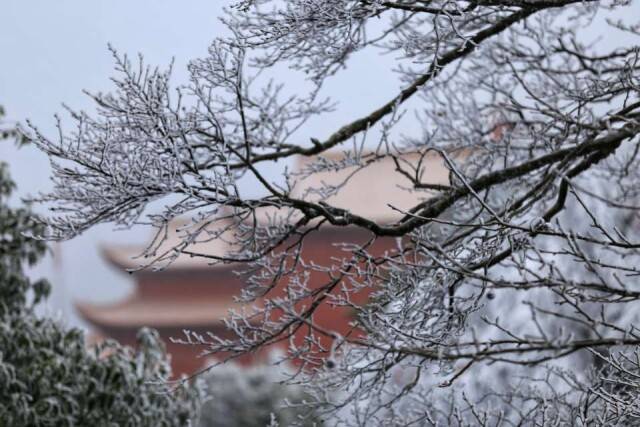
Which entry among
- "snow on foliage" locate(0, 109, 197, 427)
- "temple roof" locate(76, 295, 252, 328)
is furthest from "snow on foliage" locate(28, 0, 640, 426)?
"temple roof" locate(76, 295, 252, 328)

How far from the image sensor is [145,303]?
16.2 metres

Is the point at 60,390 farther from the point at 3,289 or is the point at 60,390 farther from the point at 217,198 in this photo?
the point at 217,198

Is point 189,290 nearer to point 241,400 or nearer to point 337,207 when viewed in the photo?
point 241,400

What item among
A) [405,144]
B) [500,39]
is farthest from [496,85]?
[405,144]

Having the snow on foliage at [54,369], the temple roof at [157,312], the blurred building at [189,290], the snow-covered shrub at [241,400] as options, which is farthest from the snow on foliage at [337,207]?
the temple roof at [157,312]

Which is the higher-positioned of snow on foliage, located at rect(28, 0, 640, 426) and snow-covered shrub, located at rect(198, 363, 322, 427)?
snow-covered shrub, located at rect(198, 363, 322, 427)

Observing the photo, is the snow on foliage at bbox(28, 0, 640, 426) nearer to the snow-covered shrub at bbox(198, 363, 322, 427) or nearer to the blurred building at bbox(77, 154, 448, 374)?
the snow-covered shrub at bbox(198, 363, 322, 427)

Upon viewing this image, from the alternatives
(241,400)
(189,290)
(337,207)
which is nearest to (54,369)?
(337,207)

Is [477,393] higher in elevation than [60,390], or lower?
higher

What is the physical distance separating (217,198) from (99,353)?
6.82ft

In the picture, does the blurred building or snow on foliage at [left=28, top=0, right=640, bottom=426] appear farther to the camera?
the blurred building

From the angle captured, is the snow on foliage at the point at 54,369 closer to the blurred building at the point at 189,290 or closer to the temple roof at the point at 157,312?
the blurred building at the point at 189,290

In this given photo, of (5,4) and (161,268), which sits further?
(5,4)

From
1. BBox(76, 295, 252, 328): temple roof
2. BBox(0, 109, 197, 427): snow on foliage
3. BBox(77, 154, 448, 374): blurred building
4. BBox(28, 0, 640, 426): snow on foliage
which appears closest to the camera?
BBox(28, 0, 640, 426): snow on foliage
